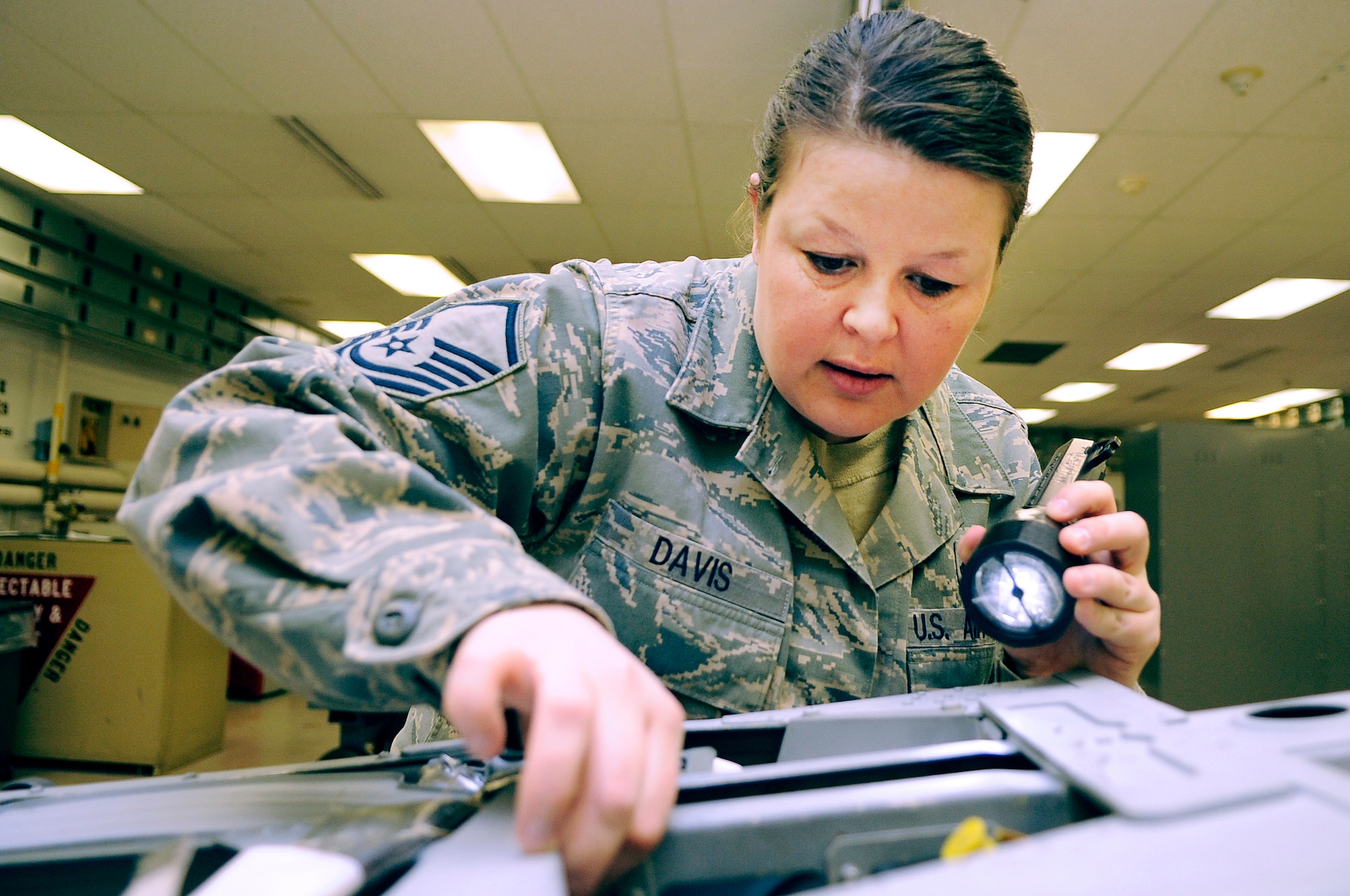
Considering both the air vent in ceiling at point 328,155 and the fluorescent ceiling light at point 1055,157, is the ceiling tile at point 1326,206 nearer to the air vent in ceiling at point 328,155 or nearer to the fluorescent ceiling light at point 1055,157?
the fluorescent ceiling light at point 1055,157

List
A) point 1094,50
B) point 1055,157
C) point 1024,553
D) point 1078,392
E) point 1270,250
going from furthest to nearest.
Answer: point 1078,392, point 1270,250, point 1055,157, point 1094,50, point 1024,553

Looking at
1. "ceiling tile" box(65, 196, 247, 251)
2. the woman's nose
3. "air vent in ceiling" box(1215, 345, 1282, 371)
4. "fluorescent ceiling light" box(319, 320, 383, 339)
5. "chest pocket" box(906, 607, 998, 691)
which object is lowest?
"chest pocket" box(906, 607, 998, 691)

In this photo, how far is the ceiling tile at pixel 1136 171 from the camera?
317 centimetres

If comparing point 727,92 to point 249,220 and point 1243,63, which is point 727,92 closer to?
point 1243,63

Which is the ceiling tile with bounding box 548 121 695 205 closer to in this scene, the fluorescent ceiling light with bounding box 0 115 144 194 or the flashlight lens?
the fluorescent ceiling light with bounding box 0 115 144 194

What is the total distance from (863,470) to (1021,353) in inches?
247

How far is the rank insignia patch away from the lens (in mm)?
673

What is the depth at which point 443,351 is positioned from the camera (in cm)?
72

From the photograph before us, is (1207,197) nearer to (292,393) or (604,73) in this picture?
(604,73)

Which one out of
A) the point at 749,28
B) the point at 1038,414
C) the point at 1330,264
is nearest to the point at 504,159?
the point at 749,28

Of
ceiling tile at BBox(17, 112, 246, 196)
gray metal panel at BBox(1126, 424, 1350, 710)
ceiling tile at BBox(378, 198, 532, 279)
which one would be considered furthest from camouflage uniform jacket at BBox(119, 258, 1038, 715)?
ceiling tile at BBox(17, 112, 246, 196)

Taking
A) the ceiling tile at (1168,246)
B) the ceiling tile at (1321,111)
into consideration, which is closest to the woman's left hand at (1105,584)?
the ceiling tile at (1321,111)

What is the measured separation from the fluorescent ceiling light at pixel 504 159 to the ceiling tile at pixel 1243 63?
2571mm

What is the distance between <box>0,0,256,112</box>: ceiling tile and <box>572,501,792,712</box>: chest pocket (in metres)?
3.13
